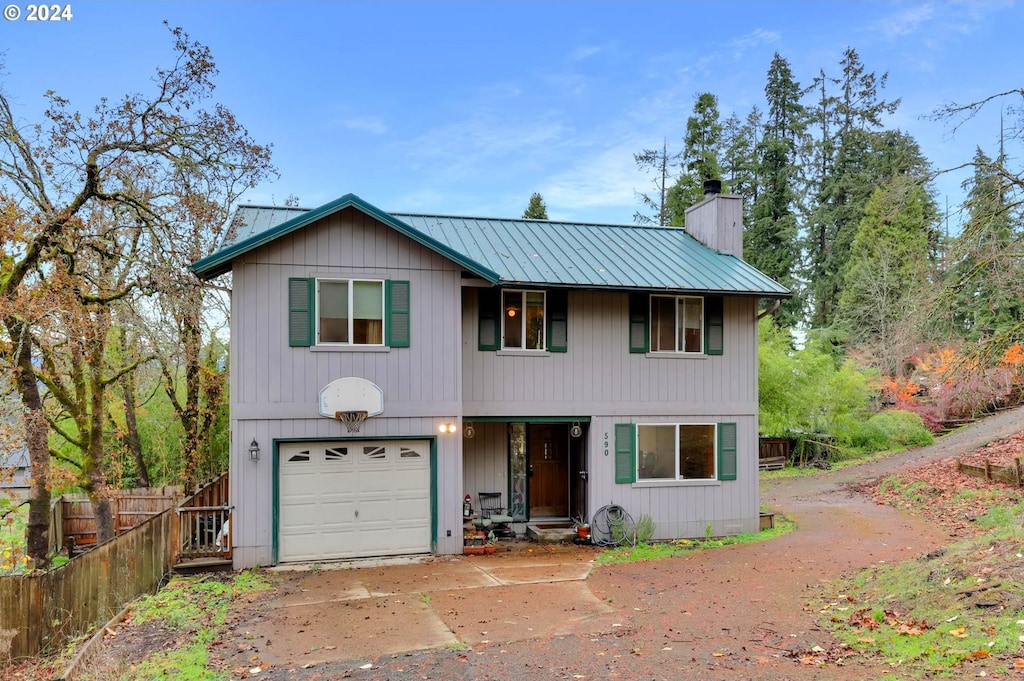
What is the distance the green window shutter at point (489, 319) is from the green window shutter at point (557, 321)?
98cm

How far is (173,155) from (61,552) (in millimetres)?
10919

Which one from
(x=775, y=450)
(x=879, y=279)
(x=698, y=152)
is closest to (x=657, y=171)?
(x=698, y=152)

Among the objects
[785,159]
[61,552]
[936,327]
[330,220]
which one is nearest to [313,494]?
[330,220]

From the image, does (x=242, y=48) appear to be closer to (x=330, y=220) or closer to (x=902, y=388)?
(x=330, y=220)

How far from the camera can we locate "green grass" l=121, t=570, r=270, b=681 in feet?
23.1

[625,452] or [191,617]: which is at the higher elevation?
Result: [625,452]

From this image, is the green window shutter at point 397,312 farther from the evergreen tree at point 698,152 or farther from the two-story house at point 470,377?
the evergreen tree at point 698,152

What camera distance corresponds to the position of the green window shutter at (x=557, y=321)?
45.0 ft

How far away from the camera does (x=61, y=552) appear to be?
675 inches

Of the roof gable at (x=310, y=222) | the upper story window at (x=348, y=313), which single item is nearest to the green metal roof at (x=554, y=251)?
the roof gable at (x=310, y=222)

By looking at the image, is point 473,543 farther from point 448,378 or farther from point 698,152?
point 698,152

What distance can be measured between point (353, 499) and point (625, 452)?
5255 millimetres

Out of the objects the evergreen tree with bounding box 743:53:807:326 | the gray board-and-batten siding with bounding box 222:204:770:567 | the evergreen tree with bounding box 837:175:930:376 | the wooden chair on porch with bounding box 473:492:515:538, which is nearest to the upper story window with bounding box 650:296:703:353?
the gray board-and-batten siding with bounding box 222:204:770:567

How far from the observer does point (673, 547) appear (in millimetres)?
13367
